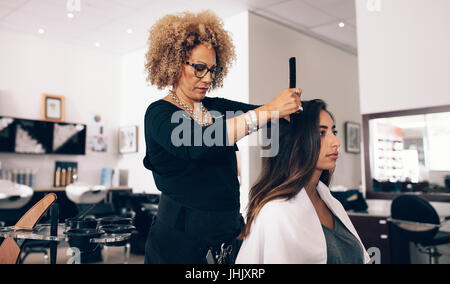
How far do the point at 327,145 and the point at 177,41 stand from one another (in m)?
0.58

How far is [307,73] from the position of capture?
182 inches

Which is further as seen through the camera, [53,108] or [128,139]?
[128,139]

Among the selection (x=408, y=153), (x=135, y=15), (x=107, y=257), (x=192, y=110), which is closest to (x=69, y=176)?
(x=107, y=257)

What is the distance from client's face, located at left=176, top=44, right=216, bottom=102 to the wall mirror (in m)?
2.43

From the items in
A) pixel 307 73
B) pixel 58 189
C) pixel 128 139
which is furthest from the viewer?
pixel 128 139

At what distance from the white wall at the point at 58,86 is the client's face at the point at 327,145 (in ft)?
15.6

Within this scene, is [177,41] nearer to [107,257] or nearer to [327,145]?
[327,145]

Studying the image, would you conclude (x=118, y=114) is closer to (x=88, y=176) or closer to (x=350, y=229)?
(x=88, y=176)

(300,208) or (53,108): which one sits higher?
(53,108)

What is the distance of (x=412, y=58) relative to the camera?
123 inches

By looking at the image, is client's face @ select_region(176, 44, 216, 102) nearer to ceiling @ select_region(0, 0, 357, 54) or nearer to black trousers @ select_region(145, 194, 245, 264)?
black trousers @ select_region(145, 194, 245, 264)

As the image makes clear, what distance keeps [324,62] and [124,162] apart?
3144 mm

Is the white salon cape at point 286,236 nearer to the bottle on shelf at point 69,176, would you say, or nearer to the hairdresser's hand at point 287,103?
the hairdresser's hand at point 287,103

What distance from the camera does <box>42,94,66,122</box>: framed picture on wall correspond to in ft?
17.0
